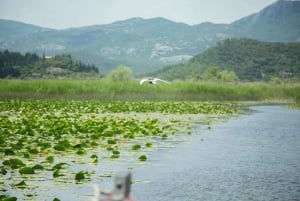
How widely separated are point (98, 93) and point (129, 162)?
2852 centimetres

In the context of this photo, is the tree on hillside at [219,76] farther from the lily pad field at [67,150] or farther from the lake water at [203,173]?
the lake water at [203,173]

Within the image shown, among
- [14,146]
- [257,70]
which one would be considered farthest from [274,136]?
[257,70]

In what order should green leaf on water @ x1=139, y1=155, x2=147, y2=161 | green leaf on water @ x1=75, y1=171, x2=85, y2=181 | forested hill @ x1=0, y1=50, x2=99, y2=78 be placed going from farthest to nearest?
1. forested hill @ x1=0, y1=50, x2=99, y2=78
2. green leaf on water @ x1=139, y1=155, x2=147, y2=161
3. green leaf on water @ x1=75, y1=171, x2=85, y2=181

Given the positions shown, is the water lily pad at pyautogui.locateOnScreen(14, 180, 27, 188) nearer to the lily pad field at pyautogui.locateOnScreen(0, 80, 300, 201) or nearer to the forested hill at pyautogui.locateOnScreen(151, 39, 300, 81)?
the lily pad field at pyautogui.locateOnScreen(0, 80, 300, 201)

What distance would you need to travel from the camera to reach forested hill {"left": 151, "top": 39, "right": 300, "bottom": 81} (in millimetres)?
106875

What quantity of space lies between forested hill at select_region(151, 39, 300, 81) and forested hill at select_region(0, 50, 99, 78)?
908 inches

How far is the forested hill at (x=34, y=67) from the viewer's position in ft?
274

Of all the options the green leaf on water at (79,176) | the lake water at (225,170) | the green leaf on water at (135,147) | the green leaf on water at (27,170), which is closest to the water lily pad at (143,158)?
the lake water at (225,170)

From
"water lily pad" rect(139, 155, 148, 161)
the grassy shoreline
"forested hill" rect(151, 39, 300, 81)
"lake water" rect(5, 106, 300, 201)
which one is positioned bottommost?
"lake water" rect(5, 106, 300, 201)

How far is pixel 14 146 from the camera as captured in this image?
12.9 m

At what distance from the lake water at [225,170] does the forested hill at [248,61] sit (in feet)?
279

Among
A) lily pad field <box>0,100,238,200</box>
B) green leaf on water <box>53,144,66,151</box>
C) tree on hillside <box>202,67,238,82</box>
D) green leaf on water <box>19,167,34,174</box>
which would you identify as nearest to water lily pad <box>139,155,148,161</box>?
lily pad field <box>0,100,238,200</box>

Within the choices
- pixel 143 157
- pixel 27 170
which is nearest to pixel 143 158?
pixel 143 157

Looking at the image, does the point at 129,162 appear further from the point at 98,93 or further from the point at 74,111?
the point at 98,93
